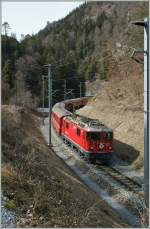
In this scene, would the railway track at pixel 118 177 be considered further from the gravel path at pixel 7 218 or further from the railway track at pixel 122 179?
the gravel path at pixel 7 218

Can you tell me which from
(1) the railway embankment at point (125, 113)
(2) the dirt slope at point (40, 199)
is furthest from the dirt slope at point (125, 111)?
(2) the dirt slope at point (40, 199)

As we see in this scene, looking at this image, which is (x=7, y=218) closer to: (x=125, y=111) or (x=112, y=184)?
(x=112, y=184)

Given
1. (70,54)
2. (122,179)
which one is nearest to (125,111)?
(122,179)

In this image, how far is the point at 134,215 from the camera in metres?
16.3

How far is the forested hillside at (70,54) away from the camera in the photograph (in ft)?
168

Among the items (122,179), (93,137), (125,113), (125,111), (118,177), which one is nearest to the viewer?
(122,179)

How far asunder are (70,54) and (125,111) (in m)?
60.2

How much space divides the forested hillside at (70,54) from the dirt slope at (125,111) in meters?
1.91

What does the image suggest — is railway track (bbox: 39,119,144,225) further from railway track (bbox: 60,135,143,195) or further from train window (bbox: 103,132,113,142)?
train window (bbox: 103,132,113,142)

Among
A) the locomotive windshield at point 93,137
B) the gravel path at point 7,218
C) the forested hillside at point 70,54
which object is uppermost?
the forested hillside at point 70,54

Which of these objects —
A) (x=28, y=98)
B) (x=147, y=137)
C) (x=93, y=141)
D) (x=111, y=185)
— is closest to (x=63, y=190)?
(x=147, y=137)

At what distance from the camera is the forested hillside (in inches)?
2019

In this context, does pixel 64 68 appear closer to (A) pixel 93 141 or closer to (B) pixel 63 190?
(A) pixel 93 141

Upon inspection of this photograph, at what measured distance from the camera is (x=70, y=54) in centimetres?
9550
